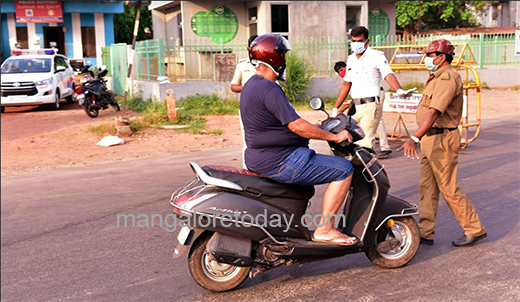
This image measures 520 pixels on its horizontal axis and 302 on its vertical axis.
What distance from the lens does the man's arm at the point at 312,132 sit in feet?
13.5

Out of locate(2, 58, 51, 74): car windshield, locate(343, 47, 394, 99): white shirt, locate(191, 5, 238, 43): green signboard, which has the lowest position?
locate(343, 47, 394, 99): white shirt

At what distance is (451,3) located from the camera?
28.8 metres

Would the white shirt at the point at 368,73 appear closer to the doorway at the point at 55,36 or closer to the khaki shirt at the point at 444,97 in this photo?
the khaki shirt at the point at 444,97

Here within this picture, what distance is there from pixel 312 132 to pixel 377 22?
65.8 ft

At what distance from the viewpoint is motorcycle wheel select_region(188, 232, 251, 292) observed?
424 centimetres

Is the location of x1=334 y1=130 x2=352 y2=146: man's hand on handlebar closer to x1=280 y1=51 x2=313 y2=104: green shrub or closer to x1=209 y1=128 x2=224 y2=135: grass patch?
x1=209 y1=128 x2=224 y2=135: grass patch

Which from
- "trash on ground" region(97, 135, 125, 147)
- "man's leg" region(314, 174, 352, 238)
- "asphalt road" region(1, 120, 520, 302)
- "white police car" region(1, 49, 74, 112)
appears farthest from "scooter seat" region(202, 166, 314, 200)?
"white police car" region(1, 49, 74, 112)

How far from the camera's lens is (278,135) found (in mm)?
4211

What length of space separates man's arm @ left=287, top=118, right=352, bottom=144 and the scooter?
2.7 inches

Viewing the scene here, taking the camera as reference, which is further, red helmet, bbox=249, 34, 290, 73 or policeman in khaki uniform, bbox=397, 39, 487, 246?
policeman in khaki uniform, bbox=397, 39, 487, 246

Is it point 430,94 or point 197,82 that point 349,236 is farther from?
point 197,82

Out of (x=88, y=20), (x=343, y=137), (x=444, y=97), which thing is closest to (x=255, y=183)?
(x=343, y=137)

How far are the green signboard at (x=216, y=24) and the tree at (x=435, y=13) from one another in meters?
10.1

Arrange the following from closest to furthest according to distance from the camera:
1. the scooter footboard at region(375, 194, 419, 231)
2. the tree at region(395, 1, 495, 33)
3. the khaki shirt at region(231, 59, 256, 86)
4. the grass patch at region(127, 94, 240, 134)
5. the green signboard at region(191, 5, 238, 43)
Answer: the scooter footboard at region(375, 194, 419, 231) → the khaki shirt at region(231, 59, 256, 86) → the grass patch at region(127, 94, 240, 134) → the green signboard at region(191, 5, 238, 43) → the tree at region(395, 1, 495, 33)
